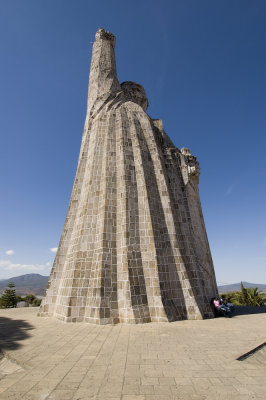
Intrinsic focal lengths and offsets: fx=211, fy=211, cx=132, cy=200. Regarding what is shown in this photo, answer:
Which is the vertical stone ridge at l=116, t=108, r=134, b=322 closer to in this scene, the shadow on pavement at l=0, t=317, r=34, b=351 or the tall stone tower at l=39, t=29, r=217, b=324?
the tall stone tower at l=39, t=29, r=217, b=324

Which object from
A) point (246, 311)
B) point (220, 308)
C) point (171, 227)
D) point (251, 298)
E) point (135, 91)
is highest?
point (135, 91)

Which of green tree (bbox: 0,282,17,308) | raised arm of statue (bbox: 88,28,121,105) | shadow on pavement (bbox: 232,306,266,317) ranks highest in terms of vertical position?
raised arm of statue (bbox: 88,28,121,105)

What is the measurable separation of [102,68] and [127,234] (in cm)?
1290

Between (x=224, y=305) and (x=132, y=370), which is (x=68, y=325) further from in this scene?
(x=224, y=305)

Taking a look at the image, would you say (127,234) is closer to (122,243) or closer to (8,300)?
(122,243)

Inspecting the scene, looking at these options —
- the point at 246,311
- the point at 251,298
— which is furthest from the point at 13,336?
the point at 251,298

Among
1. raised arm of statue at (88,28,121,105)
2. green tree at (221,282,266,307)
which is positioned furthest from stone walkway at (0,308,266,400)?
green tree at (221,282,266,307)

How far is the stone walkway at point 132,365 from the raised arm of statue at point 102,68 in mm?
13949

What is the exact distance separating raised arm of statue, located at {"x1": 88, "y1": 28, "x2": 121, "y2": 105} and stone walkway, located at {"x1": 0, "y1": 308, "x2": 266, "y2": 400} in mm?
13949

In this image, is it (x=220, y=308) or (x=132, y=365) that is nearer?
(x=132, y=365)

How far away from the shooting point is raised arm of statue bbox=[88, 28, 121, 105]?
49.0ft

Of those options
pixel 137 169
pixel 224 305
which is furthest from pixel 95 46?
pixel 224 305

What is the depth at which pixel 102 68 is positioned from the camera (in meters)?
15.6

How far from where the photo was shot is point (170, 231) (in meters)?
10.5
